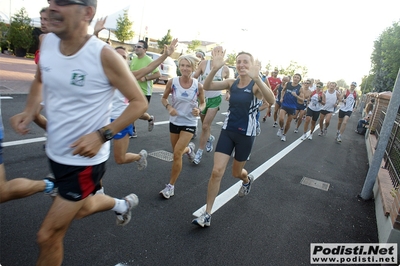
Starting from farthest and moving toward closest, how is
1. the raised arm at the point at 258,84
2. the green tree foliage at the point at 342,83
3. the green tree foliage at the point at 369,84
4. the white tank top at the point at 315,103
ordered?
the green tree foliage at the point at 342,83
the green tree foliage at the point at 369,84
the white tank top at the point at 315,103
the raised arm at the point at 258,84

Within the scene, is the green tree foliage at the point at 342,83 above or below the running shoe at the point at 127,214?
above

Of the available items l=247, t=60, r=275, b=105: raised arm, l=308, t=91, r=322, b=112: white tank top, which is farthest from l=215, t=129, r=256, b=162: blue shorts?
l=308, t=91, r=322, b=112: white tank top

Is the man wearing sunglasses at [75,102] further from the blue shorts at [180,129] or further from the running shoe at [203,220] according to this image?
the blue shorts at [180,129]

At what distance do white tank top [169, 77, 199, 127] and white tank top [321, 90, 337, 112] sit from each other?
8098mm

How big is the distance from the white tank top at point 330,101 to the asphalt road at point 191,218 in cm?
496

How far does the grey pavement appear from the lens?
2.97m

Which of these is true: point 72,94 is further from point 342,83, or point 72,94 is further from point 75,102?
point 342,83

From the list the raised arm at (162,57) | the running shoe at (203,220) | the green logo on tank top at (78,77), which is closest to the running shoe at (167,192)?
the running shoe at (203,220)

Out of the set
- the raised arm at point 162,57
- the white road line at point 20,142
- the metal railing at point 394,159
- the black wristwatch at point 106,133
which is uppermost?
the raised arm at point 162,57

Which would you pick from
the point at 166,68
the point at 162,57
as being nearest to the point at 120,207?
the point at 162,57

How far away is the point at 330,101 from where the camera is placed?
446 inches

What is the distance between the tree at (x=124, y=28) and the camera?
35.2 meters

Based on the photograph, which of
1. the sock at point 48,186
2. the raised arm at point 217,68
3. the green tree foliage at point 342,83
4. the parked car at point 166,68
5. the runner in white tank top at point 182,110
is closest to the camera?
the sock at point 48,186

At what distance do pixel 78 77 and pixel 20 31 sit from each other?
25.3 m
